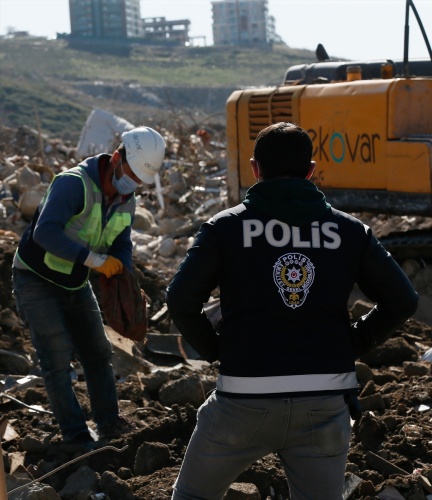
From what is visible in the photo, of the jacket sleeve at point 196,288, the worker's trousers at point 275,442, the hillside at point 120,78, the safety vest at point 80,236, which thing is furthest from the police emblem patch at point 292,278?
the hillside at point 120,78

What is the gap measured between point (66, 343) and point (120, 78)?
6188cm

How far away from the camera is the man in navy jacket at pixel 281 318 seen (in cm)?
326

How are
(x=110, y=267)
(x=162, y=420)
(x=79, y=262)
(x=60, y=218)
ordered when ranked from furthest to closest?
(x=162, y=420) < (x=110, y=267) < (x=79, y=262) < (x=60, y=218)

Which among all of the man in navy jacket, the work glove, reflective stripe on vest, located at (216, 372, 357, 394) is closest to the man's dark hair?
the man in navy jacket

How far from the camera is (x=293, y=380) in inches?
128

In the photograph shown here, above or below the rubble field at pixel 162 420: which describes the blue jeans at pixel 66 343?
above

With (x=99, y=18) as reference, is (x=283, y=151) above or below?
below

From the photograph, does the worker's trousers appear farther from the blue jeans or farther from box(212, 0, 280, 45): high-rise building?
box(212, 0, 280, 45): high-rise building

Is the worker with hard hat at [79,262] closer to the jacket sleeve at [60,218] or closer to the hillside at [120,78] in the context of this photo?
the jacket sleeve at [60,218]

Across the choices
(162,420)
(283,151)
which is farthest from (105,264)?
(283,151)

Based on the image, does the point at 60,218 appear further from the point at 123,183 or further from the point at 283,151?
the point at 283,151

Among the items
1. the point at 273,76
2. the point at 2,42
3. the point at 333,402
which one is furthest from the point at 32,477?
the point at 2,42

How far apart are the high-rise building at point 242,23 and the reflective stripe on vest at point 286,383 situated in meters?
85.6

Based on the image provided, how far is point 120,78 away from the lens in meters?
66.3
